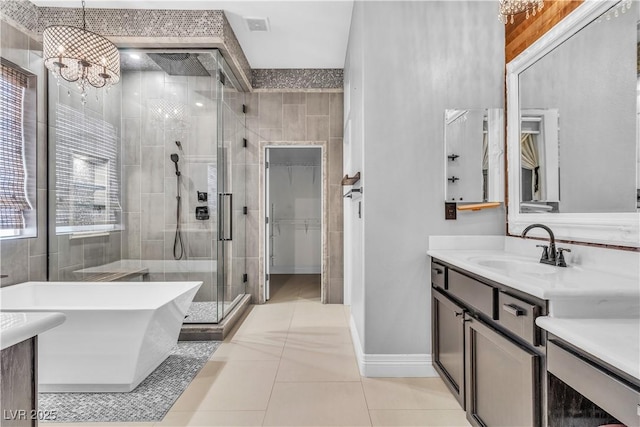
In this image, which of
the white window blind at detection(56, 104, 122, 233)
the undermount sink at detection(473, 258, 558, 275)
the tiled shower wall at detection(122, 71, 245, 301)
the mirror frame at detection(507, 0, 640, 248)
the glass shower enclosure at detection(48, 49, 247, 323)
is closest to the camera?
the mirror frame at detection(507, 0, 640, 248)

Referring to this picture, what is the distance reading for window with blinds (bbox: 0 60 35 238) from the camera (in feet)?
8.62

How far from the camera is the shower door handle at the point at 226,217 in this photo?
3.47m

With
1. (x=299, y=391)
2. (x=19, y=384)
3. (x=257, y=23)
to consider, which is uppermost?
(x=257, y=23)

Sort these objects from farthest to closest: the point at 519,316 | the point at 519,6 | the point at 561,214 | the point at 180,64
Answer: the point at 180,64, the point at 561,214, the point at 519,6, the point at 519,316

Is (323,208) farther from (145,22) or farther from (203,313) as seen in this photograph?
(145,22)

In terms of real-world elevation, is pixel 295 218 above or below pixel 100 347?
above

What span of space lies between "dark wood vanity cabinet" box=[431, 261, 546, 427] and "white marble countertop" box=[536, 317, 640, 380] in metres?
0.12

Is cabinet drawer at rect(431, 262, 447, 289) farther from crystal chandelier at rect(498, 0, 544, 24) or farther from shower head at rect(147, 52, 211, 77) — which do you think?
shower head at rect(147, 52, 211, 77)

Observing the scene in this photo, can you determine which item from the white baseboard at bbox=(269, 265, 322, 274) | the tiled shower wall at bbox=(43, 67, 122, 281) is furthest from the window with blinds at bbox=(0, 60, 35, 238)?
the white baseboard at bbox=(269, 265, 322, 274)

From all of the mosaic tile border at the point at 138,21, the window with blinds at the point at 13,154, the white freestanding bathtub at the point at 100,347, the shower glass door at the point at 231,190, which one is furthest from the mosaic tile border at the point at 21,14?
the white freestanding bathtub at the point at 100,347

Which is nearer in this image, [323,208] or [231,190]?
[231,190]

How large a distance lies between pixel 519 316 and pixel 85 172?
376cm

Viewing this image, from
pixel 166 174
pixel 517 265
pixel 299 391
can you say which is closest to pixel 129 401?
pixel 299 391

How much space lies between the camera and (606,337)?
888 millimetres
